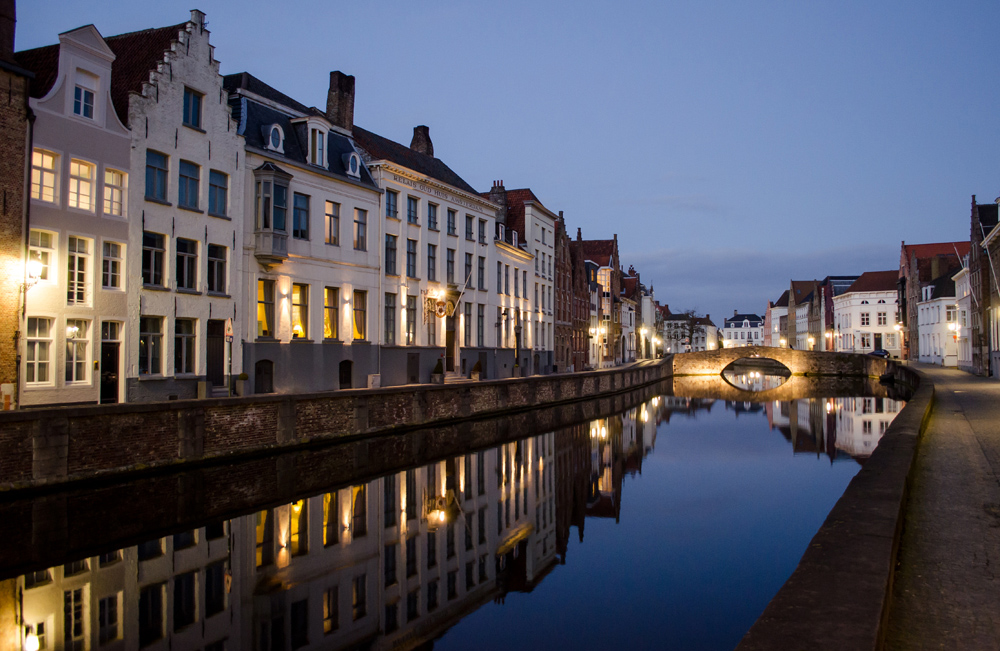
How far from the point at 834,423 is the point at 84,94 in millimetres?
27793

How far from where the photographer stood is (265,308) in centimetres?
2414

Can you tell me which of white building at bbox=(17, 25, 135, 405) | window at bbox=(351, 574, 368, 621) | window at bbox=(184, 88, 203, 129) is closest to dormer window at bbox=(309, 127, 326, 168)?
window at bbox=(184, 88, 203, 129)

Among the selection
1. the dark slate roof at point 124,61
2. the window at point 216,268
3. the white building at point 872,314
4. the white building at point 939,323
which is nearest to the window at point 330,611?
the window at point 216,268

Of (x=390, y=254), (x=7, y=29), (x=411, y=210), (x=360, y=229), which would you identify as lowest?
(x=390, y=254)

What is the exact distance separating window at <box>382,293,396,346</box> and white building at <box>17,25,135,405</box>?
1197 cm

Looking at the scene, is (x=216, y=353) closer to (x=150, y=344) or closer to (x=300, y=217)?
(x=150, y=344)

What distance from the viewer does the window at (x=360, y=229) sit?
28.4 metres

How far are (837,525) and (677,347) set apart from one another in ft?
415

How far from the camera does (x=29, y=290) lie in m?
16.8

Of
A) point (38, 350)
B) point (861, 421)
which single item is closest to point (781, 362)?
point (861, 421)

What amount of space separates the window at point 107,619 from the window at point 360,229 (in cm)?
2111

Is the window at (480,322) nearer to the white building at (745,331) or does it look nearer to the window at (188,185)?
the window at (188,185)

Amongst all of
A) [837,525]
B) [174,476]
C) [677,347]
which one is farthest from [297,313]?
[677,347]

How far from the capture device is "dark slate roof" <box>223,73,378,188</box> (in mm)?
24172
